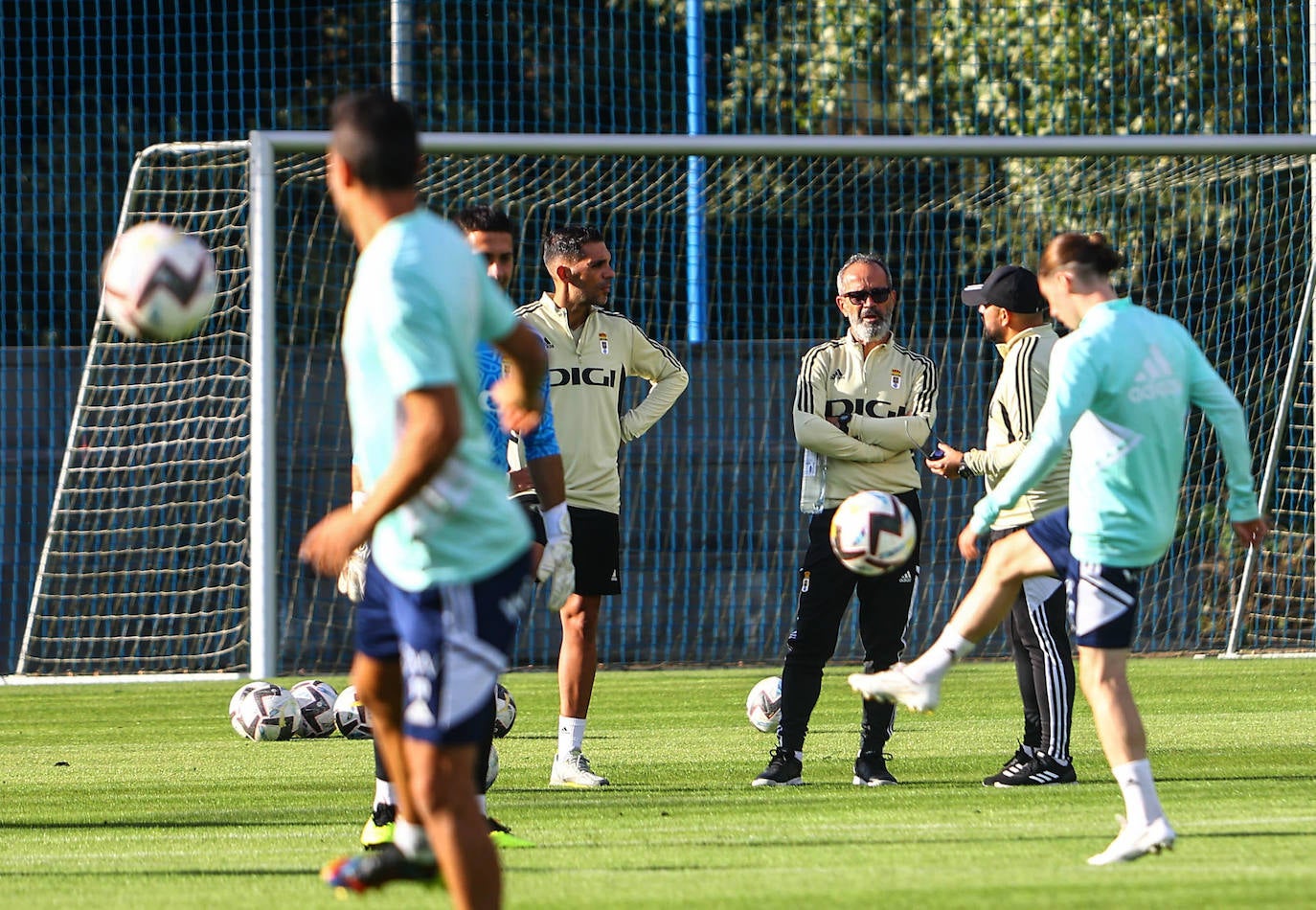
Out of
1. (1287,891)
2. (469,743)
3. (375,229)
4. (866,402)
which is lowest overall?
(1287,891)

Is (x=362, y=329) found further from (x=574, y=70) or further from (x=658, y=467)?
(x=574, y=70)

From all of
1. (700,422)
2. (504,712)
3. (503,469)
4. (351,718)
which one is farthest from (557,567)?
(700,422)

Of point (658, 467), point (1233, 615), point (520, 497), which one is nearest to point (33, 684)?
point (658, 467)

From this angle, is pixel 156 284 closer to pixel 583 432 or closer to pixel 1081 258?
pixel 1081 258

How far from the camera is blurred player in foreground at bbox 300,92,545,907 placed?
3.98 meters

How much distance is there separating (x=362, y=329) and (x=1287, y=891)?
9.18 ft

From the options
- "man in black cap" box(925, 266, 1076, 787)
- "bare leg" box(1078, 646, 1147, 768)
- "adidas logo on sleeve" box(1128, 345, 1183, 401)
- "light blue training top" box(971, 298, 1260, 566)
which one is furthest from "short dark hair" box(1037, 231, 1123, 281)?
"man in black cap" box(925, 266, 1076, 787)

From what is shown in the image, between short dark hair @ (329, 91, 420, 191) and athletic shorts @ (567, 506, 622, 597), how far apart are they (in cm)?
400

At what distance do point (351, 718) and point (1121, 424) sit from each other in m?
5.31

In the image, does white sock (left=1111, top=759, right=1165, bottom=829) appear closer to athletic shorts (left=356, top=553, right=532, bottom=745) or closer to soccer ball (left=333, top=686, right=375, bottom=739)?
athletic shorts (left=356, top=553, right=532, bottom=745)

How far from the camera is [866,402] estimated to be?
324 inches

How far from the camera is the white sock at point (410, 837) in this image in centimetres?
432

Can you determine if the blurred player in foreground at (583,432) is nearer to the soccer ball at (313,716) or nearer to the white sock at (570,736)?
the white sock at (570,736)

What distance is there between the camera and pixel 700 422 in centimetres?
1611
